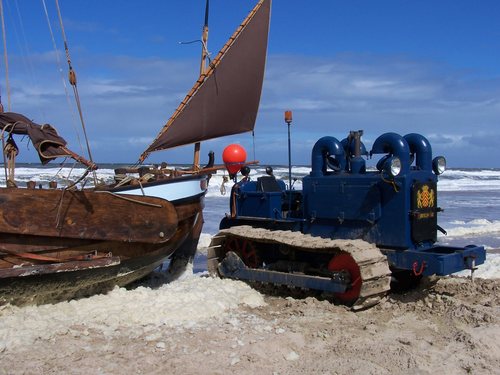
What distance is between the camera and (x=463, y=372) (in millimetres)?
5129

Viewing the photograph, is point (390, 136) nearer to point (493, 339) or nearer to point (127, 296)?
point (493, 339)

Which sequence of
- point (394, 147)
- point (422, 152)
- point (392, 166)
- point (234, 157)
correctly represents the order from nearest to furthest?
point (392, 166) < point (394, 147) < point (422, 152) < point (234, 157)

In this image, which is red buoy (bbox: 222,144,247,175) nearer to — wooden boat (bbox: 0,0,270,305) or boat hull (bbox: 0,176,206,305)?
wooden boat (bbox: 0,0,270,305)

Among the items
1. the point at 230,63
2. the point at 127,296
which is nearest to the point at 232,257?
the point at 127,296

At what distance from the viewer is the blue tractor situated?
278 inches

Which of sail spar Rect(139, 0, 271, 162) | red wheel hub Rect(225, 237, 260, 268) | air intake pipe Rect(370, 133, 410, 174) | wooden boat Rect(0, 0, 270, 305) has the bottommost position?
red wheel hub Rect(225, 237, 260, 268)

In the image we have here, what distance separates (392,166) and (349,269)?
1.33 metres

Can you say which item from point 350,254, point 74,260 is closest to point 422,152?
point 350,254

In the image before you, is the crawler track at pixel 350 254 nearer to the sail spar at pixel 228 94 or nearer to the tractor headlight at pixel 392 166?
the tractor headlight at pixel 392 166

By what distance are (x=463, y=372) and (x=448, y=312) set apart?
1.81m

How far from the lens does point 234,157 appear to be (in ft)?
28.3

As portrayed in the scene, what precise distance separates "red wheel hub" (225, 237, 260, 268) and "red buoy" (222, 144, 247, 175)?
1.07m

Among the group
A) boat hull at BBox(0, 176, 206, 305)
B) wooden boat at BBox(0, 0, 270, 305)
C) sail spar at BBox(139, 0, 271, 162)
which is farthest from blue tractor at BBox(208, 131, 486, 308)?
sail spar at BBox(139, 0, 271, 162)

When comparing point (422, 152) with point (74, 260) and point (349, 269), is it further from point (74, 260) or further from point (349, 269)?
point (74, 260)
